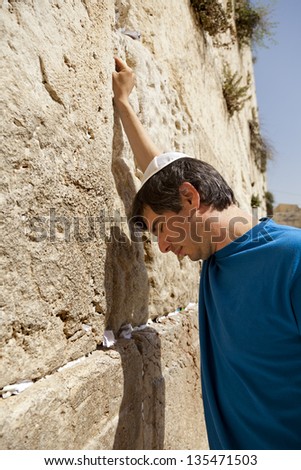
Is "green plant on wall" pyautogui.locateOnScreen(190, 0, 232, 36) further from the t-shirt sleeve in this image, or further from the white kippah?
the t-shirt sleeve

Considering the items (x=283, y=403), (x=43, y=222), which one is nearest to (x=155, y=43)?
(x=43, y=222)

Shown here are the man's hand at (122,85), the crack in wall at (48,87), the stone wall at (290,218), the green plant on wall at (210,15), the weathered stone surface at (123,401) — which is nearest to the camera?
the weathered stone surface at (123,401)

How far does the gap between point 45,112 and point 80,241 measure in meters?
0.41

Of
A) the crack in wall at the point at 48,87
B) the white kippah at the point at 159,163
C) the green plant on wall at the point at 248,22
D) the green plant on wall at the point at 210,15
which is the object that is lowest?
the white kippah at the point at 159,163

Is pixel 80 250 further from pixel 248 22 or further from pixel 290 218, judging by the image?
pixel 290 218

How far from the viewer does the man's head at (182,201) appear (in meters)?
1.48

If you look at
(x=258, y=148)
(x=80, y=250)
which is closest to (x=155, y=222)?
(x=80, y=250)

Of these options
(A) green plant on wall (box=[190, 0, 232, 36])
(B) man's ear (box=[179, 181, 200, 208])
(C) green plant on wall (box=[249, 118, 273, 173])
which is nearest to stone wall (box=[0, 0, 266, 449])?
(B) man's ear (box=[179, 181, 200, 208])

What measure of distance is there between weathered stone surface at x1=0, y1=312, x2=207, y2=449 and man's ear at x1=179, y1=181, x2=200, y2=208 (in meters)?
0.59

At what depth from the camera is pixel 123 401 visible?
1.46 m

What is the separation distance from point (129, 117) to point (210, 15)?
7.54 feet

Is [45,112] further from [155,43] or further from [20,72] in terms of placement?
[155,43]

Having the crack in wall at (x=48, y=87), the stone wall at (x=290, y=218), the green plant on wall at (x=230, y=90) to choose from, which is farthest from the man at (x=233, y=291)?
the stone wall at (x=290, y=218)

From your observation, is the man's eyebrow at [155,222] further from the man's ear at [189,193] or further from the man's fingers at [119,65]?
the man's fingers at [119,65]
